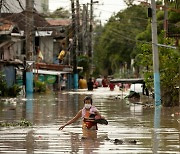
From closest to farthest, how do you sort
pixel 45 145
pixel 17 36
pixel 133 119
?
pixel 45 145 → pixel 133 119 → pixel 17 36

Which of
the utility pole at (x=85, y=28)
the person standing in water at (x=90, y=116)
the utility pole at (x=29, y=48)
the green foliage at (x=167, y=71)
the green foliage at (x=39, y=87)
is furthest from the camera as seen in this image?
the utility pole at (x=85, y=28)

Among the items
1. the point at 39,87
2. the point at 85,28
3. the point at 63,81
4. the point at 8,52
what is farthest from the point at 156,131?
the point at 85,28

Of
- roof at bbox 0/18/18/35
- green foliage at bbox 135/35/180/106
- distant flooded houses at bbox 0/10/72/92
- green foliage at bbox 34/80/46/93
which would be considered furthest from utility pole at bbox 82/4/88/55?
green foliage at bbox 135/35/180/106

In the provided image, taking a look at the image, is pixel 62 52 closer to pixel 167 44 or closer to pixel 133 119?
pixel 167 44

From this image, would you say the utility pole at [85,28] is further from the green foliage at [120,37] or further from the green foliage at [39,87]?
the green foliage at [39,87]

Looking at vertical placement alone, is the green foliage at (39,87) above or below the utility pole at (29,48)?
below

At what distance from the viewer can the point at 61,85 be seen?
241 feet

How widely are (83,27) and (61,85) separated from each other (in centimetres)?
1546

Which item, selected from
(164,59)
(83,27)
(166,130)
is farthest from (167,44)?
(83,27)

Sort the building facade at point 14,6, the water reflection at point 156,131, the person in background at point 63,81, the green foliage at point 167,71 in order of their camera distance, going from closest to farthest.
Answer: the water reflection at point 156,131
the building facade at point 14,6
the green foliage at point 167,71
the person in background at point 63,81

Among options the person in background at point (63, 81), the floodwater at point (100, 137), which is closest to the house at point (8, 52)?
the person in background at point (63, 81)

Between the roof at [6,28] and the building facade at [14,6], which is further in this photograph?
the roof at [6,28]

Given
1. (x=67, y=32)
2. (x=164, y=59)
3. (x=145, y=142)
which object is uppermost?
(x=67, y=32)

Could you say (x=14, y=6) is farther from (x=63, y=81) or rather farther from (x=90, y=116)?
(x=90, y=116)
